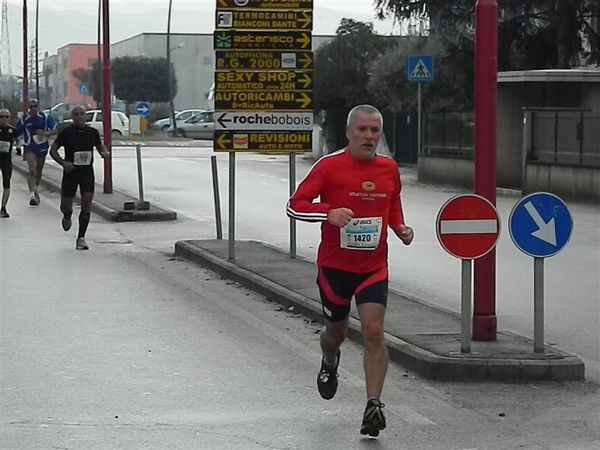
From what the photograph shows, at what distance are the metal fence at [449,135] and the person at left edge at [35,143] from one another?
37.4 ft

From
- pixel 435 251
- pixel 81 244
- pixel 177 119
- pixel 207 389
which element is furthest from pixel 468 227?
pixel 177 119

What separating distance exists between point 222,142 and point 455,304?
3996mm

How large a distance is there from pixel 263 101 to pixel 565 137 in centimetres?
1486

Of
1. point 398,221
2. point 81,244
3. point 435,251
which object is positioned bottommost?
point 435,251

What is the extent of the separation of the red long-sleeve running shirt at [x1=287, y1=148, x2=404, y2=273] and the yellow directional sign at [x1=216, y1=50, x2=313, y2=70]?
8242 millimetres

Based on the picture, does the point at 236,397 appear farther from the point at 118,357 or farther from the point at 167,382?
the point at 118,357

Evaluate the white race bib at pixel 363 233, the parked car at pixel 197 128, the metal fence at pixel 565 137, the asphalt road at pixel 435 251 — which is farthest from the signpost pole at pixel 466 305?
the parked car at pixel 197 128

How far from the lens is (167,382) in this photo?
9352mm

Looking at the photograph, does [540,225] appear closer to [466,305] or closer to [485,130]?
[466,305]

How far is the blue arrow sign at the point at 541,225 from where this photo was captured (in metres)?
9.66

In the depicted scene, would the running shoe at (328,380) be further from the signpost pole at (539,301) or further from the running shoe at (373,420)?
the signpost pole at (539,301)

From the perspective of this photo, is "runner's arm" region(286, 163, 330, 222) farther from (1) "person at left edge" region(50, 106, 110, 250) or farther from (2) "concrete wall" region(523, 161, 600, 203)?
(2) "concrete wall" region(523, 161, 600, 203)

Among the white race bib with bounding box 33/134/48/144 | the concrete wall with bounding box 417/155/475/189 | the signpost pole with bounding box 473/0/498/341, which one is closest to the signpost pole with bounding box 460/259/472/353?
the signpost pole with bounding box 473/0/498/341

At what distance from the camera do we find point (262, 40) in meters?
16.2
